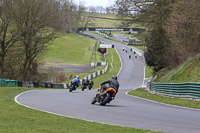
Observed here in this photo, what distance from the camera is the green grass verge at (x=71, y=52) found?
3565 inches

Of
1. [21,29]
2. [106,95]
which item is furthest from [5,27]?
[106,95]

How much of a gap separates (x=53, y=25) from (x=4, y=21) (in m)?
6.53

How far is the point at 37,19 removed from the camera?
37406mm

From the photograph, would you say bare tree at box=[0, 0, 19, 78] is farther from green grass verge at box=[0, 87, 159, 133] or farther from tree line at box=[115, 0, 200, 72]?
green grass verge at box=[0, 87, 159, 133]

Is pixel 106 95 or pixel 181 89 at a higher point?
pixel 106 95

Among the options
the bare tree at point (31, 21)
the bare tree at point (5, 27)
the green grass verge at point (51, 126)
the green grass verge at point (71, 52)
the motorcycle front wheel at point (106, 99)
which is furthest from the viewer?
the green grass verge at point (71, 52)

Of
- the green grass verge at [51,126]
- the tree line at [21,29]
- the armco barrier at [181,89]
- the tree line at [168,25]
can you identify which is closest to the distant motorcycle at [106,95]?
the green grass verge at [51,126]

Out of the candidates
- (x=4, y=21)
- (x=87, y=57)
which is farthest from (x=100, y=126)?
(x=87, y=57)

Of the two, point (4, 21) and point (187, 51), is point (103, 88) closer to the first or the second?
point (187, 51)

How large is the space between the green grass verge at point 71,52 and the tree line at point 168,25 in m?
46.9

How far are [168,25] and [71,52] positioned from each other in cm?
7074

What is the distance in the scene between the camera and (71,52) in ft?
343

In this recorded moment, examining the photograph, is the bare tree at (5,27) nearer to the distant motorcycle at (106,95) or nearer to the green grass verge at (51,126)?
the distant motorcycle at (106,95)

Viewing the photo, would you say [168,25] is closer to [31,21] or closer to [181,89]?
[31,21]
